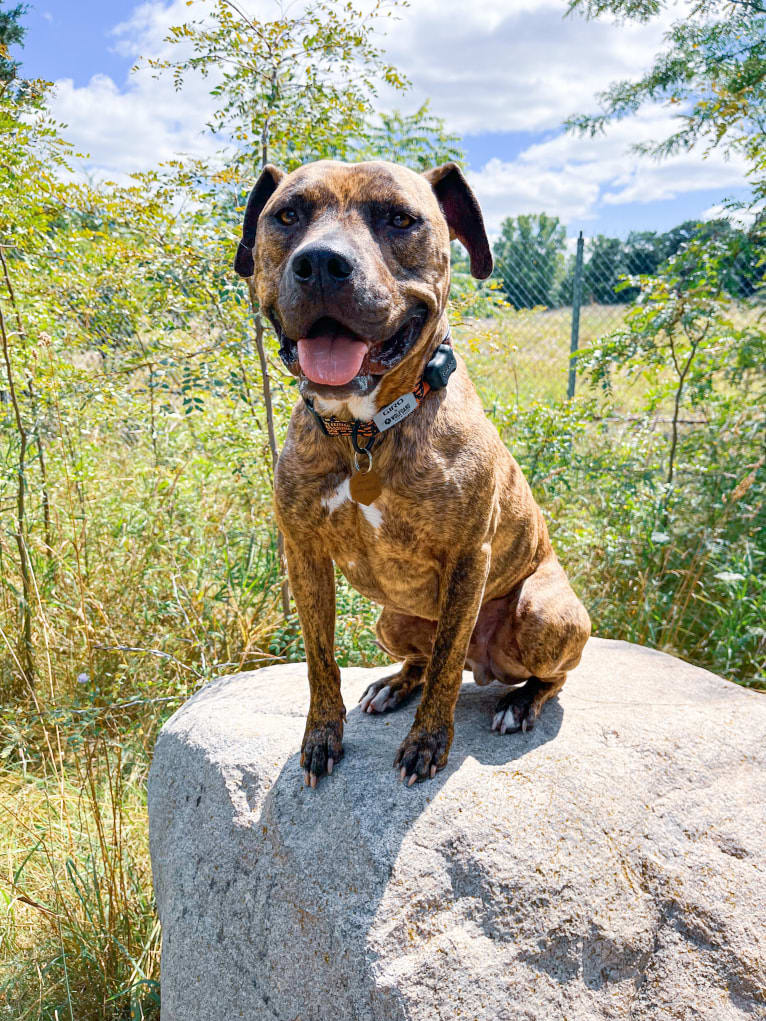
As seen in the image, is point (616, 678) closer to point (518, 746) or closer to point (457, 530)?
point (518, 746)

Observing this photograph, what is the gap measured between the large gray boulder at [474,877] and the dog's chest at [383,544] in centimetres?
51

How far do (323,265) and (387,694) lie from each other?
159 cm

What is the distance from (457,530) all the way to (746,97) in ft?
13.6

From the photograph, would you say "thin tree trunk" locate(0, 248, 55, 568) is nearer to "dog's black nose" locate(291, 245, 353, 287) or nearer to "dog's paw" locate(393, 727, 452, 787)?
"dog's black nose" locate(291, 245, 353, 287)

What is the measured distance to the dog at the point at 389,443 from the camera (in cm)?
185

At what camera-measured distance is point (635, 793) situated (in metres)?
2.26

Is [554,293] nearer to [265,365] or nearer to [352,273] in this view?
[265,365]

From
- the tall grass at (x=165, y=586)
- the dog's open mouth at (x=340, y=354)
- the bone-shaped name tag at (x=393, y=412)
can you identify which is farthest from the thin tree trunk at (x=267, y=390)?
the dog's open mouth at (x=340, y=354)

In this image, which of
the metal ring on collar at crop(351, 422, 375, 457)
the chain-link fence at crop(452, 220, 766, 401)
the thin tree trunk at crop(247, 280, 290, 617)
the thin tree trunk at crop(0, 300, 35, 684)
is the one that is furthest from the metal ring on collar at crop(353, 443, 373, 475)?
the chain-link fence at crop(452, 220, 766, 401)

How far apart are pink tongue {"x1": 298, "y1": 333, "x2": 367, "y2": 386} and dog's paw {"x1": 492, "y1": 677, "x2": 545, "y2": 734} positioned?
1.32 meters

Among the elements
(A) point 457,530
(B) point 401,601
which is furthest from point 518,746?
(A) point 457,530

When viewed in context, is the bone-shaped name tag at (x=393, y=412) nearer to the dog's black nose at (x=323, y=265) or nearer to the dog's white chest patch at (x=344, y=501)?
the dog's white chest patch at (x=344, y=501)

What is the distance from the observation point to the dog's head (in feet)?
5.81

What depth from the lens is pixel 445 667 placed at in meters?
2.23
